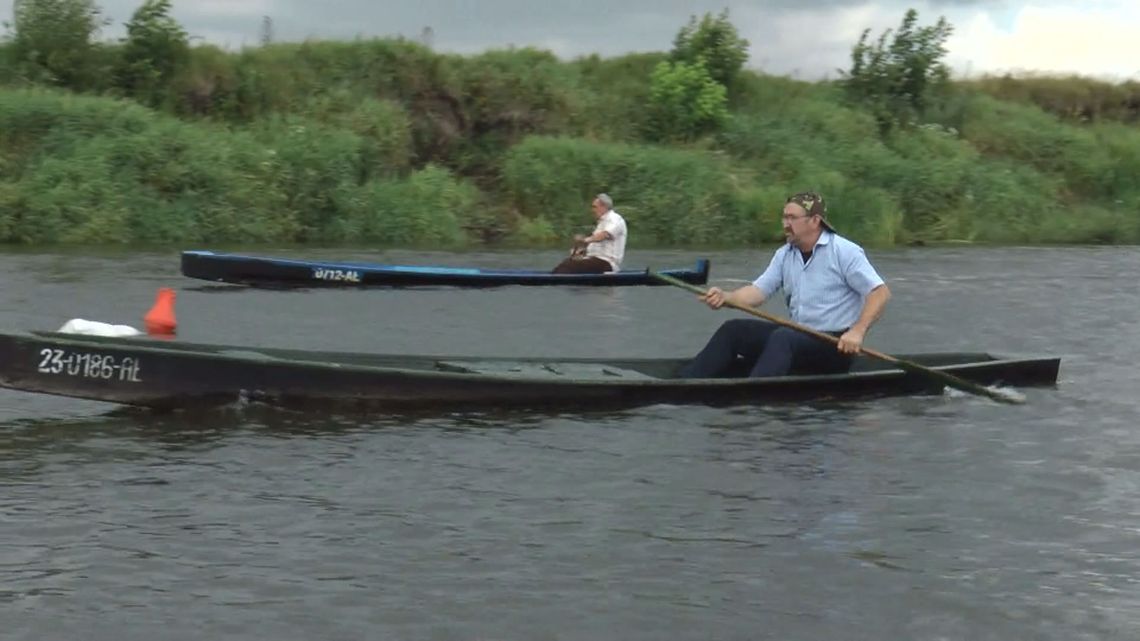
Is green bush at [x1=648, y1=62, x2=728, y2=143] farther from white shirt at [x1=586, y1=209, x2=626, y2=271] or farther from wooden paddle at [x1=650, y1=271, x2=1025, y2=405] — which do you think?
wooden paddle at [x1=650, y1=271, x2=1025, y2=405]

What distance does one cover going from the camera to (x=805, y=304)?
456 inches

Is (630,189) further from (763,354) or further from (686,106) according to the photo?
(763,354)

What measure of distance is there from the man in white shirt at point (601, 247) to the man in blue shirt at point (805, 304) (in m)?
9.80

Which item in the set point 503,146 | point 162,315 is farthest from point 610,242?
point 503,146

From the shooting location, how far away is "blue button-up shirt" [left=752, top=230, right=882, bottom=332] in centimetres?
1136

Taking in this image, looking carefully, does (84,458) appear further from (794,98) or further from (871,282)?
(794,98)

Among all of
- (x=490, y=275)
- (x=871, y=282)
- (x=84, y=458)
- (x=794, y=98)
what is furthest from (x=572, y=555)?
(x=794, y=98)

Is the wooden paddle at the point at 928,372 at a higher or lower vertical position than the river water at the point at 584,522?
higher

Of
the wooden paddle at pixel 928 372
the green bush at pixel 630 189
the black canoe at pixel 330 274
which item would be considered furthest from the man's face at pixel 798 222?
the green bush at pixel 630 189

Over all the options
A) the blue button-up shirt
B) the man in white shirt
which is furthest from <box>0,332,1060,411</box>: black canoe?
the man in white shirt

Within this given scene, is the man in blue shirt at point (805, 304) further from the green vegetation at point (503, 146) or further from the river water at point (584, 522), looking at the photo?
the green vegetation at point (503, 146)

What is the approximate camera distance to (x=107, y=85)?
116ft

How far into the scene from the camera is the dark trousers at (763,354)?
1149 cm

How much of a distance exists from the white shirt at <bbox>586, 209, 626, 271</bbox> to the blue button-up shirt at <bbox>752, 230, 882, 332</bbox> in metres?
9.94
